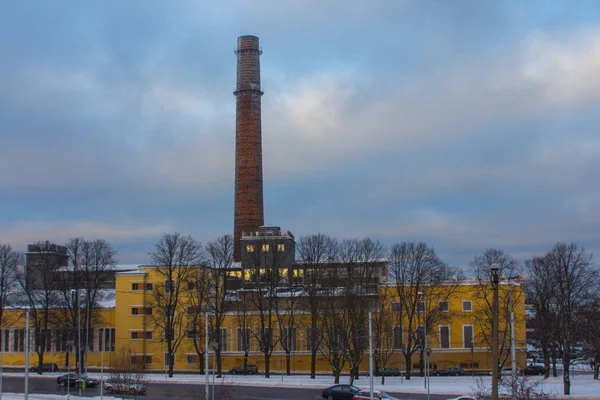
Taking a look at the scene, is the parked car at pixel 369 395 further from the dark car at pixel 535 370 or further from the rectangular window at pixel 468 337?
the rectangular window at pixel 468 337

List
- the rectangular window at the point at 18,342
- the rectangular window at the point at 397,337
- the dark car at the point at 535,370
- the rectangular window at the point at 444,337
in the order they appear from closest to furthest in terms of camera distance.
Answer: the dark car at the point at 535,370 → the rectangular window at the point at 397,337 → the rectangular window at the point at 444,337 → the rectangular window at the point at 18,342

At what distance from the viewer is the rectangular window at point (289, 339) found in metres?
68.0

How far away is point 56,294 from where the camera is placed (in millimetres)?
76312

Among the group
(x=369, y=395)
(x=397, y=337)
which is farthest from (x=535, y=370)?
(x=369, y=395)

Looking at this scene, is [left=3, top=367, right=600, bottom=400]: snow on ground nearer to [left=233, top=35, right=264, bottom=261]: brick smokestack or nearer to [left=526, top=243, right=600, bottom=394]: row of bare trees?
[left=526, top=243, right=600, bottom=394]: row of bare trees

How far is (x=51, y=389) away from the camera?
52500 mm

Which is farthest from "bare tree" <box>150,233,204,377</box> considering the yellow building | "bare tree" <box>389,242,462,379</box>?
"bare tree" <box>389,242,462,379</box>

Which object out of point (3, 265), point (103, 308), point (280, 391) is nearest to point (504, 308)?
point (280, 391)

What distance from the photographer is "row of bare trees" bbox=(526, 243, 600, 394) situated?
52281mm

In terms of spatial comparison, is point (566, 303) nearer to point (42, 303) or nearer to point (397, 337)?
point (397, 337)

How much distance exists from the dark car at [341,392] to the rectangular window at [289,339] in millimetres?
23678

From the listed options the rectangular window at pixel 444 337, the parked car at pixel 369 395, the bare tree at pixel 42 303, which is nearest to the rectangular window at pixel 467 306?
the rectangular window at pixel 444 337

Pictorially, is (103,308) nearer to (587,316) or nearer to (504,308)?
(504,308)

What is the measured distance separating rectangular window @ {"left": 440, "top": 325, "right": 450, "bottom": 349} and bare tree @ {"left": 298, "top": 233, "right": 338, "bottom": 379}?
1447 centimetres
